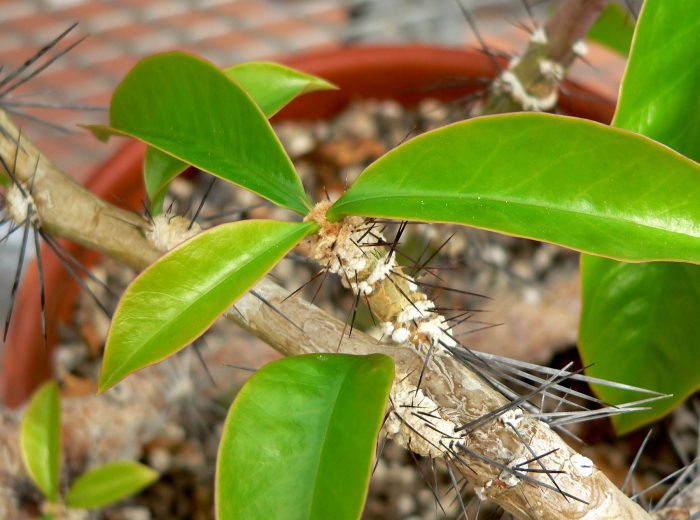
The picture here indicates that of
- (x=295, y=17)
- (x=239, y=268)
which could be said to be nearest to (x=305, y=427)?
(x=239, y=268)

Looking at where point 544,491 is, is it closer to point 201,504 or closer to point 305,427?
point 305,427

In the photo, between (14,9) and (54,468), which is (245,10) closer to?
(14,9)

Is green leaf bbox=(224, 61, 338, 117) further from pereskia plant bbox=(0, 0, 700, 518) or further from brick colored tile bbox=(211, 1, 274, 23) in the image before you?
brick colored tile bbox=(211, 1, 274, 23)

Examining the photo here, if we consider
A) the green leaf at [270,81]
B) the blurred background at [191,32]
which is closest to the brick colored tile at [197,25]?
the blurred background at [191,32]

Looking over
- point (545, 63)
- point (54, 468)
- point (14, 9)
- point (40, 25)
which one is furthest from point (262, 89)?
point (40, 25)

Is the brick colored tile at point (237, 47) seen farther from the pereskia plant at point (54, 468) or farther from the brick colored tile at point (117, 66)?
the pereskia plant at point (54, 468)

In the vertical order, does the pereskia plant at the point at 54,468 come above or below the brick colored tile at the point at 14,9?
below
